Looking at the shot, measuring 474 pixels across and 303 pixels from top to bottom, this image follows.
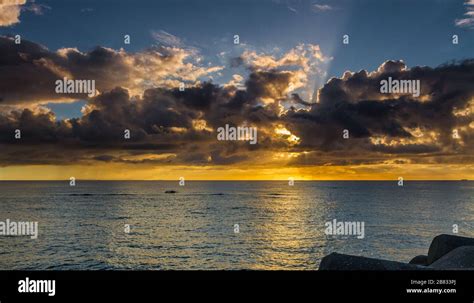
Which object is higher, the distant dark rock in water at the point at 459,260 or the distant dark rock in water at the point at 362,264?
the distant dark rock in water at the point at 362,264

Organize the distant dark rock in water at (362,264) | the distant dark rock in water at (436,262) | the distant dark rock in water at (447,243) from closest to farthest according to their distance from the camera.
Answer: the distant dark rock in water at (362,264), the distant dark rock in water at (436,262), the distant dark rock in water at (447,243)

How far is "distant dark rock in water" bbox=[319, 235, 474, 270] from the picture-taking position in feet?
44.5

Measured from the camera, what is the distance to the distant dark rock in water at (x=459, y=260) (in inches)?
611

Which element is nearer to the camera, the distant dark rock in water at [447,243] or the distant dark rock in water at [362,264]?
the distant dark rock in water at [362,264]

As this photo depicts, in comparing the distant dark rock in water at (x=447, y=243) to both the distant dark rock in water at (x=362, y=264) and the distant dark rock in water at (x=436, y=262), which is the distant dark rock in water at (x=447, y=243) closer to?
the distant dark rock in water at (x=436, y=262)

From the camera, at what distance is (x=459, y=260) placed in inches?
626

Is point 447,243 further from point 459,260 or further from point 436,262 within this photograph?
point 459,260

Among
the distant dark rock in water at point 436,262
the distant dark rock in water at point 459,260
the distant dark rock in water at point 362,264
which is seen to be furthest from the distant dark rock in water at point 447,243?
the distant dark rock in water at point 362,264

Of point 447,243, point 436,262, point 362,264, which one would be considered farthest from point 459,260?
point 362,264

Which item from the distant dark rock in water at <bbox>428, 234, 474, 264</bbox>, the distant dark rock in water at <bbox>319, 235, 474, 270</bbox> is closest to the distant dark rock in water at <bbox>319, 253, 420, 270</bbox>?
the distant dark rock in water at <bbox>319, 235, 474, 270</bbox>

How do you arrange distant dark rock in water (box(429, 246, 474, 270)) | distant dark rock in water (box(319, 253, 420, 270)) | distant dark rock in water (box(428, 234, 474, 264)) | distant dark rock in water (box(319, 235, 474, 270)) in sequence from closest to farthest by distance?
distant dark rock in water (box(319, 253, 420, 270)) → distant dark rock in water (box(319, 235, 474, 270)) → distant dark rock in water (box(429, 246, 474, 270)) → distant dark rock in water (box(428, 234, 474, 264))

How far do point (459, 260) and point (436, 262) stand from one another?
140 cm

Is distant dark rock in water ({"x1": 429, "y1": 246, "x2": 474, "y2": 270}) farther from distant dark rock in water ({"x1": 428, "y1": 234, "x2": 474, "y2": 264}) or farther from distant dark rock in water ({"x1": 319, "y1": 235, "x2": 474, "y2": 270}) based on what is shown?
distant dark rock in water ({"x1": 428, "y1": 234, "x2": 474, "y2": 264})
